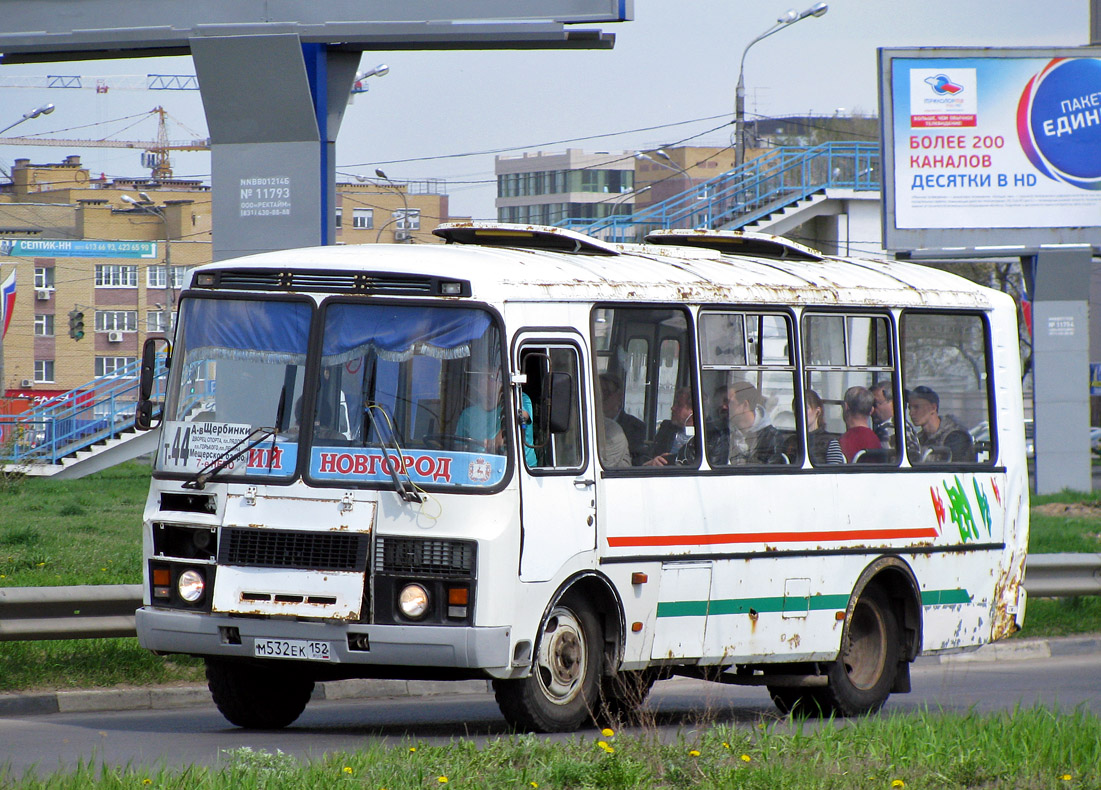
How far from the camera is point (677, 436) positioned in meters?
9.50

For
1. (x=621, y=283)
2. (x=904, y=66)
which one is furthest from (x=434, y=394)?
(x=904, y=66)

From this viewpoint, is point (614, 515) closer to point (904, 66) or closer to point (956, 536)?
point (956, 536)

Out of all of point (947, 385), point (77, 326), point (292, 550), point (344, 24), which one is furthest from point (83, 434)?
point (292, 550)

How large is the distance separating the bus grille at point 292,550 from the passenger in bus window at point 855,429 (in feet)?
11.4

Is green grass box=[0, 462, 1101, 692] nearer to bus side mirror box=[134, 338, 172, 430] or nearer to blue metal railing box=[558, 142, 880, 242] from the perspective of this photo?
bus side mirror box=[134, 338, 172, 430]

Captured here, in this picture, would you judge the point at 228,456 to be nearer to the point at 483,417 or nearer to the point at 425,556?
the point at 425,556

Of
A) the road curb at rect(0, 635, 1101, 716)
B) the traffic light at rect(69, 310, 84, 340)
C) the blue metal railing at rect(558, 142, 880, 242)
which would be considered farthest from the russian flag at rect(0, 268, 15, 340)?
the road curb at rect(0, 635, 1101, 716)

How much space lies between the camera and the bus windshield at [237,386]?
8539mm

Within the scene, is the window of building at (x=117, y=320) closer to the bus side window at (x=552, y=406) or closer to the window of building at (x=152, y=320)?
the window of building at (x=152, y=320)

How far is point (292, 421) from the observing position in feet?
28.0

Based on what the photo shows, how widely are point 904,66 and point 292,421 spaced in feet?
69.3

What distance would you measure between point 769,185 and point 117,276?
201 feet

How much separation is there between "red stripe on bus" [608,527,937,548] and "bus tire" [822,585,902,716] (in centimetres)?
42

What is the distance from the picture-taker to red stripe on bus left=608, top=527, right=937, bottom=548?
9102 millimetres
